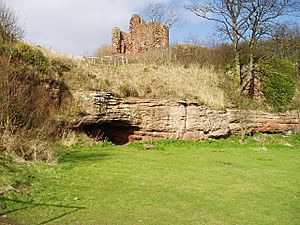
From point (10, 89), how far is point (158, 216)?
8.76 meters

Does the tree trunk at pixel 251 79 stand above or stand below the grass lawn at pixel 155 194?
above

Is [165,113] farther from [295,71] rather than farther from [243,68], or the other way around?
[295,71]

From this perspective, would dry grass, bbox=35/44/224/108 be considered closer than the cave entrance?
No

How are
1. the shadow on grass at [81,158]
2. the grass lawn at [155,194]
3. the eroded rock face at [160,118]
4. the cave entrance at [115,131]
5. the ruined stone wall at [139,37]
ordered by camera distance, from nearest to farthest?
1. the grass lawn at [155,194]
2. the shadow on grass at [81,158]
3. the eroded rock face at [160,118]
4. the cave entrance at [115,131]
5. the ruined stone wall at [139,37]

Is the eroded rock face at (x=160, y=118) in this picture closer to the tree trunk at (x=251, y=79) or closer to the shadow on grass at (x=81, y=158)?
the tree trunk at (x=251, y=79)

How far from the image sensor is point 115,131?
20094 mm

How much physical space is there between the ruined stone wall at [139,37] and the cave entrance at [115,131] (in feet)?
73.5

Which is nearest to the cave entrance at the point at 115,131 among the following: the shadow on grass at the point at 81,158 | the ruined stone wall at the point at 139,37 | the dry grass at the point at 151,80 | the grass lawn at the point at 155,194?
the dry grass at the point at 151,80

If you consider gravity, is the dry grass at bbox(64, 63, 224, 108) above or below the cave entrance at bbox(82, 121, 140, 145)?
above

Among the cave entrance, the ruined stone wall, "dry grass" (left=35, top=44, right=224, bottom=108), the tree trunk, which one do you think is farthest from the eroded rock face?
the ruined stone wall

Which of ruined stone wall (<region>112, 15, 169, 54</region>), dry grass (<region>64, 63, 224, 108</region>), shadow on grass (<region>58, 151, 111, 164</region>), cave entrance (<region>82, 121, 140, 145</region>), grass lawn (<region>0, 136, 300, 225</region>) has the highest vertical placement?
ruined stone wall (<region>112, 15, 169, 54</region>)

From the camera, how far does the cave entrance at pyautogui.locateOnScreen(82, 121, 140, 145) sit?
1925cm

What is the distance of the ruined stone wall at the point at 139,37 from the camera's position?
140ft

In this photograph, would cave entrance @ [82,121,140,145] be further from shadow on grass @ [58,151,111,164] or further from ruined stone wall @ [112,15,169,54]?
ruined stone wall @ [112,15,169,54]
